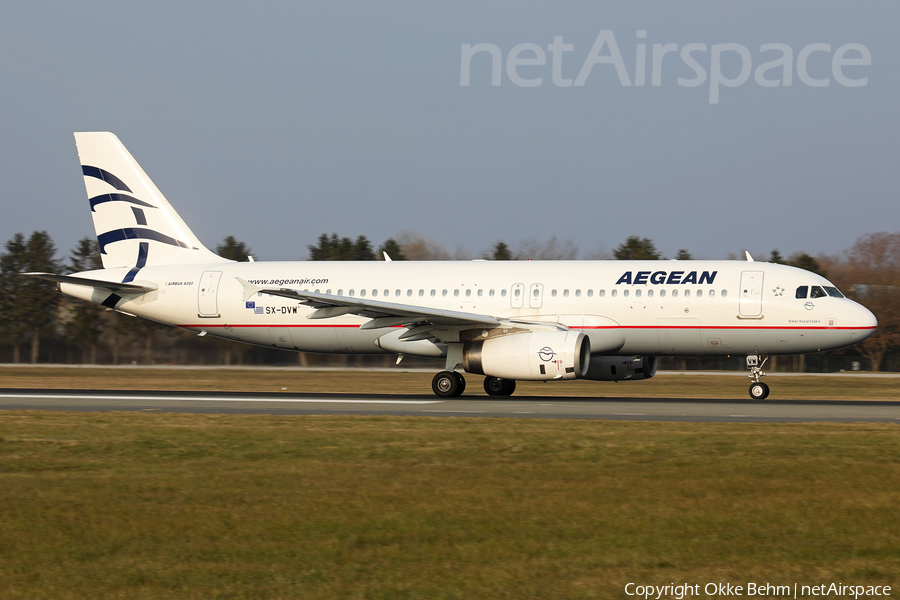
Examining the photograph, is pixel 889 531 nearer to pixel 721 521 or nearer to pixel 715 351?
pixel 721 521

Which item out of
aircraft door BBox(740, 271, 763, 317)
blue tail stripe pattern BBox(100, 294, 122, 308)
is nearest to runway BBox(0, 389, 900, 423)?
aircraft door BBox(740, 271, 763, 317)

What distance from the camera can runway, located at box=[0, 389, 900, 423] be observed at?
63.7 feet

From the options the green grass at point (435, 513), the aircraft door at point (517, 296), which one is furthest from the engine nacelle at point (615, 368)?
the green grass at point (435, 513)

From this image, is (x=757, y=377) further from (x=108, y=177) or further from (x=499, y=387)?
(x=108, y=177)

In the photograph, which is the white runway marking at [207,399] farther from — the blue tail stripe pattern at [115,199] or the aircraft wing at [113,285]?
the blue tail stripe pattern at [115,199]

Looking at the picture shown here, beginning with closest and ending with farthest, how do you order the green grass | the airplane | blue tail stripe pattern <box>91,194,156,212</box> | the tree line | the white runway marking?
1. the green grass
2. the white runway marking
3. the airplane
4. blue tail stripe pattern <box>91,194,156,212</box>
5. the tree line

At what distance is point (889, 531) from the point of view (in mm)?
8086

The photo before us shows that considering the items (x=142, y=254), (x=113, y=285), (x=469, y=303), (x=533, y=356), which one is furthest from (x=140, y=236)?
(x=533, y=356)

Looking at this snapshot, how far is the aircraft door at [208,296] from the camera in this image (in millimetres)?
29047

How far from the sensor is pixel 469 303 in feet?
88.0

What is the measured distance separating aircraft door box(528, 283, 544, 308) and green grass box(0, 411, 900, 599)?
1126 cm

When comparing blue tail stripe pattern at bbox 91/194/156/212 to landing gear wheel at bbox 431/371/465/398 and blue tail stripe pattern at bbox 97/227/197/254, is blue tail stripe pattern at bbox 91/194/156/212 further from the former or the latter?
landing gear wheel at bbox 431/371/465/398

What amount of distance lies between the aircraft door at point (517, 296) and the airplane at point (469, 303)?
3cm

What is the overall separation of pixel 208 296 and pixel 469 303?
8595 millimetres
